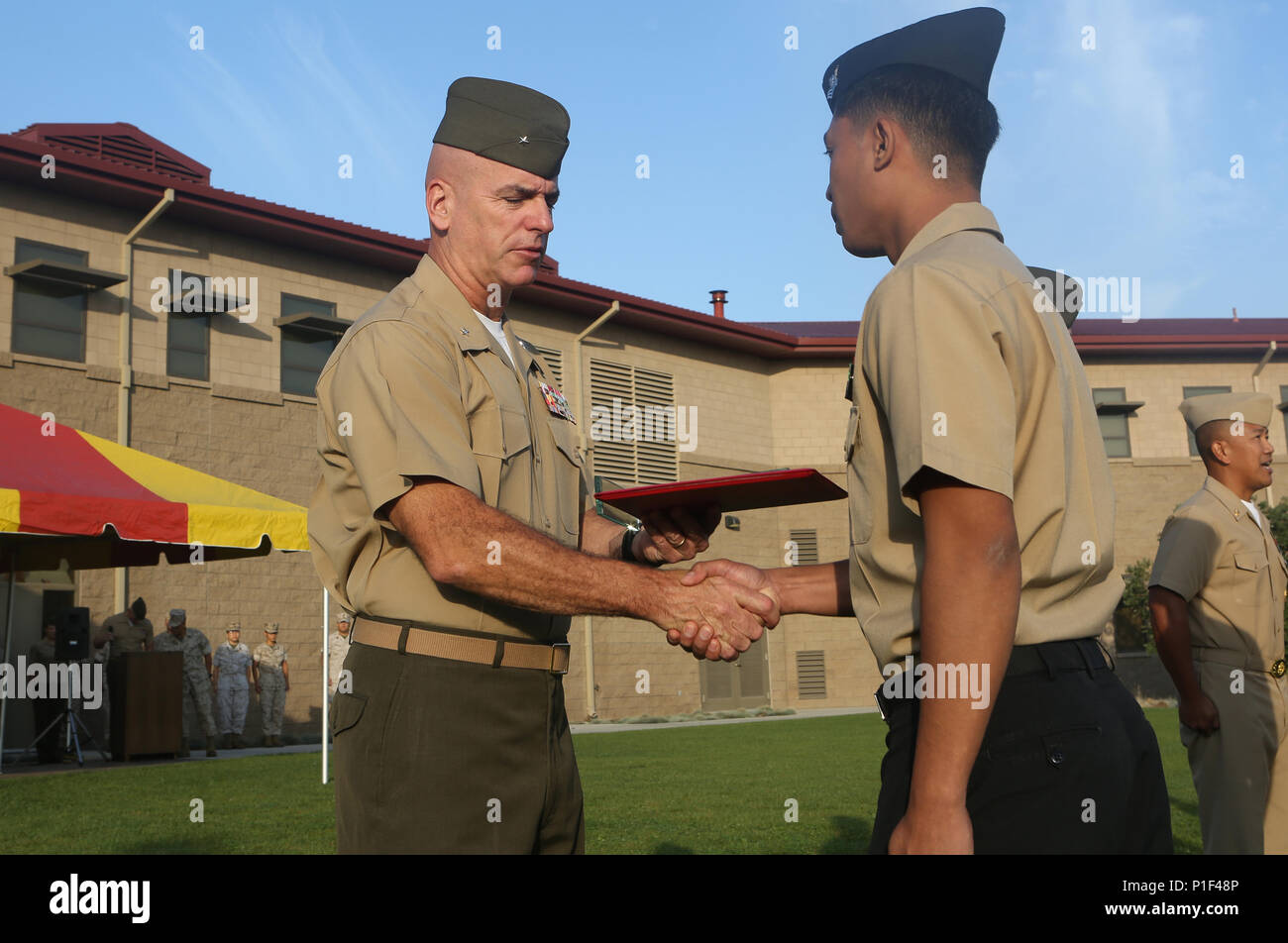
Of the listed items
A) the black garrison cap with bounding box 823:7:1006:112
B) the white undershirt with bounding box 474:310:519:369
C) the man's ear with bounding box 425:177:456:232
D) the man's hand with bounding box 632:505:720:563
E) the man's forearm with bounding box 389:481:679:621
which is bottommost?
the man's forearm with bounding box 389:481:679:621

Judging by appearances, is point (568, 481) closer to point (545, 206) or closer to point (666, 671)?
point (545, 206)

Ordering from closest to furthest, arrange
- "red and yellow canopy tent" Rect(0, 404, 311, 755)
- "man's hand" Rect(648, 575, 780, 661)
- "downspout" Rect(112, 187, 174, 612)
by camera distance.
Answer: "man's hand" Rect(648, 575, 780, 661)
"red and yellow canopy tent" Rect(0, 404, 311, 755)
"downspout" Rect(112, 187, 174, 612)

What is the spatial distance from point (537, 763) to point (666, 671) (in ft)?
83.9

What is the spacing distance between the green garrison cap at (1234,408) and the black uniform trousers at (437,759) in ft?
15.6

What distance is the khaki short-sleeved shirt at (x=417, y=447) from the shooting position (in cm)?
292

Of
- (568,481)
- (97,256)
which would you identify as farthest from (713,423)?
(568,481)

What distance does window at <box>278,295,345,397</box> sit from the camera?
22406mm

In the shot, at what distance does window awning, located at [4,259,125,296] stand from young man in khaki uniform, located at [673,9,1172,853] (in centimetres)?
1905

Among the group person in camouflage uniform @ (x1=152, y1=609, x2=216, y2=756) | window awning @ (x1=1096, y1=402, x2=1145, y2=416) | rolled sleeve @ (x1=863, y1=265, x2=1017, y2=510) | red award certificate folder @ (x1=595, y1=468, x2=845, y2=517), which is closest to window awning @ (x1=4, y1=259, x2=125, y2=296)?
person in camouflage uniform @ (x1=152, y1=609, x2=216, y2=756)

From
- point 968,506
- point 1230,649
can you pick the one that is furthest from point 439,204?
point 1230,649

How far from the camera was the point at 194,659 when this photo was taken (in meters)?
17.9

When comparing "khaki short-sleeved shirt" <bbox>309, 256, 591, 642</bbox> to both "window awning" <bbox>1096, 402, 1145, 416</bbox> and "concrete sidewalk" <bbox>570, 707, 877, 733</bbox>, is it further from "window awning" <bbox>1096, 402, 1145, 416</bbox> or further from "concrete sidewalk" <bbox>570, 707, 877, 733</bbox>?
"window awning" <bbox>1096, 402, 1145, 416</bbox>

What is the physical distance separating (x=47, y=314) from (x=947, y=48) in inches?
779

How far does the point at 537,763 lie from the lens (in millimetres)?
3111
